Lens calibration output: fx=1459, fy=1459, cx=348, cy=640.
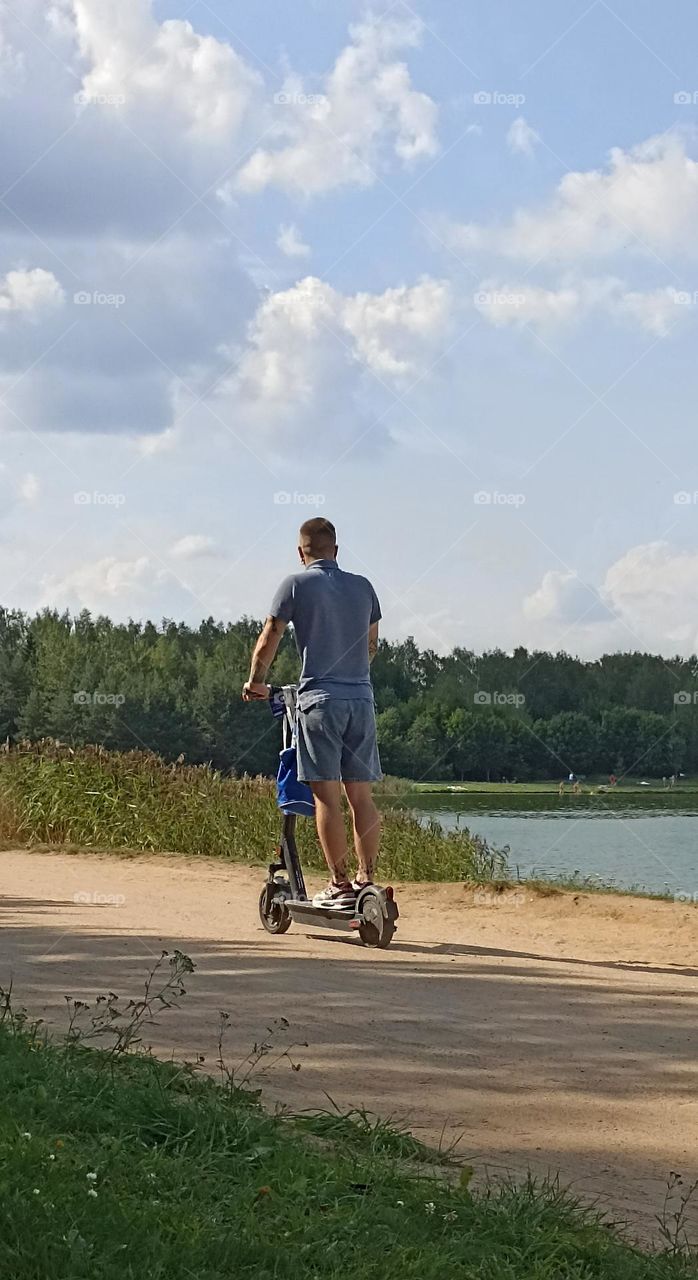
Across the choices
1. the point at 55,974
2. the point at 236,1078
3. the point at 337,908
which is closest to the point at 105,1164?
the point at 236,1078

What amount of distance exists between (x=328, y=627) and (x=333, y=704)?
0.44 metres

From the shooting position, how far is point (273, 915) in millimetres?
8648

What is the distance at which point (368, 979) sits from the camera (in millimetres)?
6727

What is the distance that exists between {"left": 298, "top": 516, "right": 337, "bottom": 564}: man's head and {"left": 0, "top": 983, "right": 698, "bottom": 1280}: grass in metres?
4.54

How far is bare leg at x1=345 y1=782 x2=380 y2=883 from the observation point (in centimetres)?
818

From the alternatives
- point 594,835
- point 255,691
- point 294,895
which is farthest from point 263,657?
point 594,835

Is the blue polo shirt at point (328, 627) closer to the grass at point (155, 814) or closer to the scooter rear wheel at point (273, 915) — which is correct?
the scooter rear wheel at point (273, 915)

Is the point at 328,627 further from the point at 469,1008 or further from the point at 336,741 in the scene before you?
the point at 469,1008

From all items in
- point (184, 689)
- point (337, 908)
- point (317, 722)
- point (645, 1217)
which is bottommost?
point (645, 1217)

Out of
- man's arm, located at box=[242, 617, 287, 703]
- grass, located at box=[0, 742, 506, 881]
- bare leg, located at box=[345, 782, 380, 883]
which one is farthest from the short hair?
grass, located at box=[0, 742, 506, 881]

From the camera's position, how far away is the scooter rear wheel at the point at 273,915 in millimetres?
8625

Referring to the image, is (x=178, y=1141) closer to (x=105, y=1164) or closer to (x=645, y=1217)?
(x=105, y=1164)

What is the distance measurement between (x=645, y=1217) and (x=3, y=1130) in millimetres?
1657

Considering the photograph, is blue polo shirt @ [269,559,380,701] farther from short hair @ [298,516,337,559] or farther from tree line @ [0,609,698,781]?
tree line @ [0,609,698,781]
